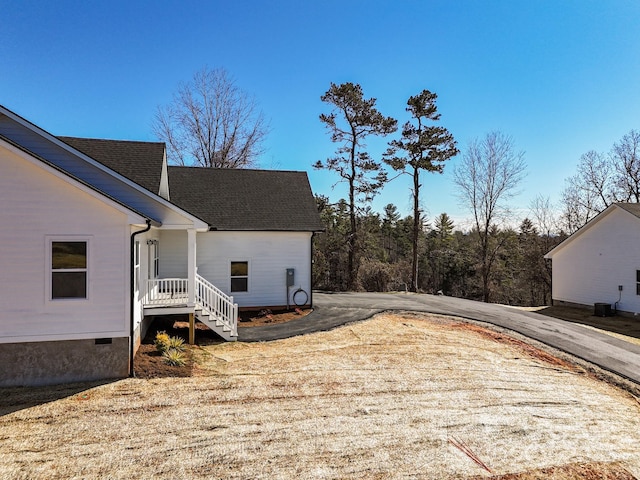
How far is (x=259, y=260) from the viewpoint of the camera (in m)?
15.4

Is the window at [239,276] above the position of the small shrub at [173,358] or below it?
above

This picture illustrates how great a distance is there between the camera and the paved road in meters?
11.5

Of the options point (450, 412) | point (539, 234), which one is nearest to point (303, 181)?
point (450, 412)

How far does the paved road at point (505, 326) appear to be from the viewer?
11.5 meters

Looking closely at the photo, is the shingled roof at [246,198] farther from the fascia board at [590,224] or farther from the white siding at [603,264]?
the white siding at [603,264]

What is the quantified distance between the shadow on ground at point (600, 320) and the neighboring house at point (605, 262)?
0.59m

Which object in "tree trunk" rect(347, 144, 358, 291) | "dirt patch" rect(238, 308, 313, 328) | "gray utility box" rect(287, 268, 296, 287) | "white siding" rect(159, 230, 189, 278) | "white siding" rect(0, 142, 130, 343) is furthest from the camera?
"tree trunk" rect(347, 144, 358, 291)

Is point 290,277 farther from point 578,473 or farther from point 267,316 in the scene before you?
point 578,473

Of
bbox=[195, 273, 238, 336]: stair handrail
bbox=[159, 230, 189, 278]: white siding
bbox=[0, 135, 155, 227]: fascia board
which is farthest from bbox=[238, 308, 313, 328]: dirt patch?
bbox=[0, 135, 155, 227]: fascia board

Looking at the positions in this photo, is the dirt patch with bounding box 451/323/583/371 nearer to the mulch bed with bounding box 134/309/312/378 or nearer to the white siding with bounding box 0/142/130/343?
the mulch bed with bounding box 134/309/312/378

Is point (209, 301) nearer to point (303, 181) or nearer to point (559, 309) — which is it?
point (303, 181)

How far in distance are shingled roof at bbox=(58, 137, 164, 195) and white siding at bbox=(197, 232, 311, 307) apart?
355 cm

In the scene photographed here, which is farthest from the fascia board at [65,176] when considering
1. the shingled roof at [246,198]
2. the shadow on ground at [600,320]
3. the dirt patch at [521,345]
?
the shadow on ground at [600,320]

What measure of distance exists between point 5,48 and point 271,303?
41.8 ft
